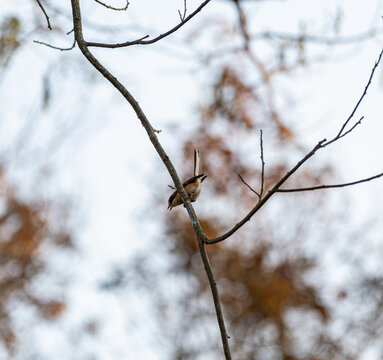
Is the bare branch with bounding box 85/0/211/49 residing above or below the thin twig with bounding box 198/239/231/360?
above

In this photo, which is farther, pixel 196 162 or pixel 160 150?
pixel 196 162

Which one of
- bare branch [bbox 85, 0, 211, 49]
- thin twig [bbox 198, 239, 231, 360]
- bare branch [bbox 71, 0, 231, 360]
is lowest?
thin twig [bbox 198, 239, 231, 360]

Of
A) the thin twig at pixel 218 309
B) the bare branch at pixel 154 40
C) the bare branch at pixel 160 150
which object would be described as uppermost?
the bare branch at pixel 154 40

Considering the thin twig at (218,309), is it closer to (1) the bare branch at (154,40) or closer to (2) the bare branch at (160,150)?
(2) the bare branch at (160,150)

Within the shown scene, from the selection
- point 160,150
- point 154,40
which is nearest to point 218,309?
point 160,150

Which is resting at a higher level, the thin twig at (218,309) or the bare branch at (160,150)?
the bare branch at (160,150)

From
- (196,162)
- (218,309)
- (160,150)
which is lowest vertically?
(218,309)

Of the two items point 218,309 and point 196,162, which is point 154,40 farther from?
point 218,309

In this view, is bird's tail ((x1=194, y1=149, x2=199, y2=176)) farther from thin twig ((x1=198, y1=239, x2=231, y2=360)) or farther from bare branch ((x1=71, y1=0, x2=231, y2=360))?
thin twig ((x1=198, y1=239, x2=231, y2=360))

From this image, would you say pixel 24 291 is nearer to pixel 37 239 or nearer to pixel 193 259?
pixel 37 239

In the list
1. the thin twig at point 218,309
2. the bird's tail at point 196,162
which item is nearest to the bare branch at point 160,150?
the thin twig at point 218,309

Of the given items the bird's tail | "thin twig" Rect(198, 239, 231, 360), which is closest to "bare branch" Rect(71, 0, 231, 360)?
"thin twig" Rect(198, 239, 231, 360)

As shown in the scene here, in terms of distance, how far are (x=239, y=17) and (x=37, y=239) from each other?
10.3 m

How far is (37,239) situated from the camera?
14.5 m
